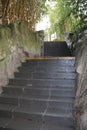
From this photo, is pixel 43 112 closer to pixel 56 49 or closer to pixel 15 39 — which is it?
pixel 15 39

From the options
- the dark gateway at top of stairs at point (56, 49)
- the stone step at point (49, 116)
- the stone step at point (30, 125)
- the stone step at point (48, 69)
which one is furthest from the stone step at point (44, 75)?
the dark gateway at top of stairs at point (56, 49)

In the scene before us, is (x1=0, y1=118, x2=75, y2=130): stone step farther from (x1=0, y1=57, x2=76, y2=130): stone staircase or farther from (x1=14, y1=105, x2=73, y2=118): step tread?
(x1=14, y1=105, x2=73, y2=118): step tread

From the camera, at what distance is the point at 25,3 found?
20.5 ft

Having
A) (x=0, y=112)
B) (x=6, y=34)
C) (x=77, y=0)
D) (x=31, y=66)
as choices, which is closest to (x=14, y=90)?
(x=0, y=112)

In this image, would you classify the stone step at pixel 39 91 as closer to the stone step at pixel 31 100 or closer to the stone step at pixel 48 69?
the stone step at pixel 31 100

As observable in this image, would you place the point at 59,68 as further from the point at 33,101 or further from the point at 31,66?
the point at 33,101

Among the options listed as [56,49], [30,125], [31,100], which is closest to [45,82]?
[31,100]

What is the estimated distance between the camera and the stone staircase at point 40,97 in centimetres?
321

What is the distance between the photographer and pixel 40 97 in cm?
385

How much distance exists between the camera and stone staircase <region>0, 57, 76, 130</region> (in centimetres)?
321

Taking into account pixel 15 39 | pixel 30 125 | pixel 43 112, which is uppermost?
pixel 15 39

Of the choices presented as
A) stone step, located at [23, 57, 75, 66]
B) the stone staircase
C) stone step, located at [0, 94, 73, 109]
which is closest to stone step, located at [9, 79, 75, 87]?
the stone staircase

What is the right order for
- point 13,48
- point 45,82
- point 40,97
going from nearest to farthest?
1. point 40,97
2. point 45,82
3. point 13,48

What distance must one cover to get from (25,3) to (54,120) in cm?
436
